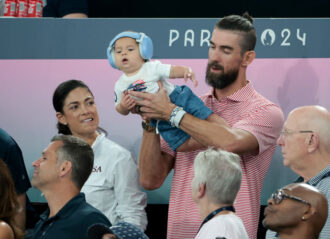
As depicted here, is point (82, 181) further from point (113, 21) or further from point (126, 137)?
point (113, 21)

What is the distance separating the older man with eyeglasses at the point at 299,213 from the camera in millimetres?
3043

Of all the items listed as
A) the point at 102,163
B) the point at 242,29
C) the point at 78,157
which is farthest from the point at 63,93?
the point at 242,29

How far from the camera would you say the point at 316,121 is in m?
3.62

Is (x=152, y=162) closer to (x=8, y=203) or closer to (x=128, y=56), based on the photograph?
(x=128, y=56)

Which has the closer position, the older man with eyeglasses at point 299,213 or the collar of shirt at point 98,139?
the older man with eyeglasses at point 299,213

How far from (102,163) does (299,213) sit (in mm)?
1442

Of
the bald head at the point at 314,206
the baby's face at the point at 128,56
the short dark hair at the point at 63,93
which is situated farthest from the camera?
the short dark hair at the point at 63,93

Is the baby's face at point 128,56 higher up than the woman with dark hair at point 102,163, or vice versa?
the baby's face at point 128,56

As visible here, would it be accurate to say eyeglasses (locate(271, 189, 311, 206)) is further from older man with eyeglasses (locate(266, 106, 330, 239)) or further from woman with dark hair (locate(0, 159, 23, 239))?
woman with dark hair (locate(0, 159, 23, 239))

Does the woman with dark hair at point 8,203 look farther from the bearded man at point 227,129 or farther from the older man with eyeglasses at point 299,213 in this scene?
the older man with eyeglasses at point 299,213

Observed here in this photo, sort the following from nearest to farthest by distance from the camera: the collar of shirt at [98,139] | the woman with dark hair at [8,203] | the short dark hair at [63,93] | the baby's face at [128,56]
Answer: the woman with dark hair at [8,203] < the baby's face at [128,56] < the collar of shirt at [98,139] < the short dark hair at [63,93]

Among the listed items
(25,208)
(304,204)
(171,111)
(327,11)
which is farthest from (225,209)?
(327,11)

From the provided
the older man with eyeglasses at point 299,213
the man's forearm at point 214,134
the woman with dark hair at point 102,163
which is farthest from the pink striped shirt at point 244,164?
the older man with eyeglasses at point 299,213

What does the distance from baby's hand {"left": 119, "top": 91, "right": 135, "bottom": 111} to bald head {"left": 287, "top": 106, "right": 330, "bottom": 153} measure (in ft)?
2.45
